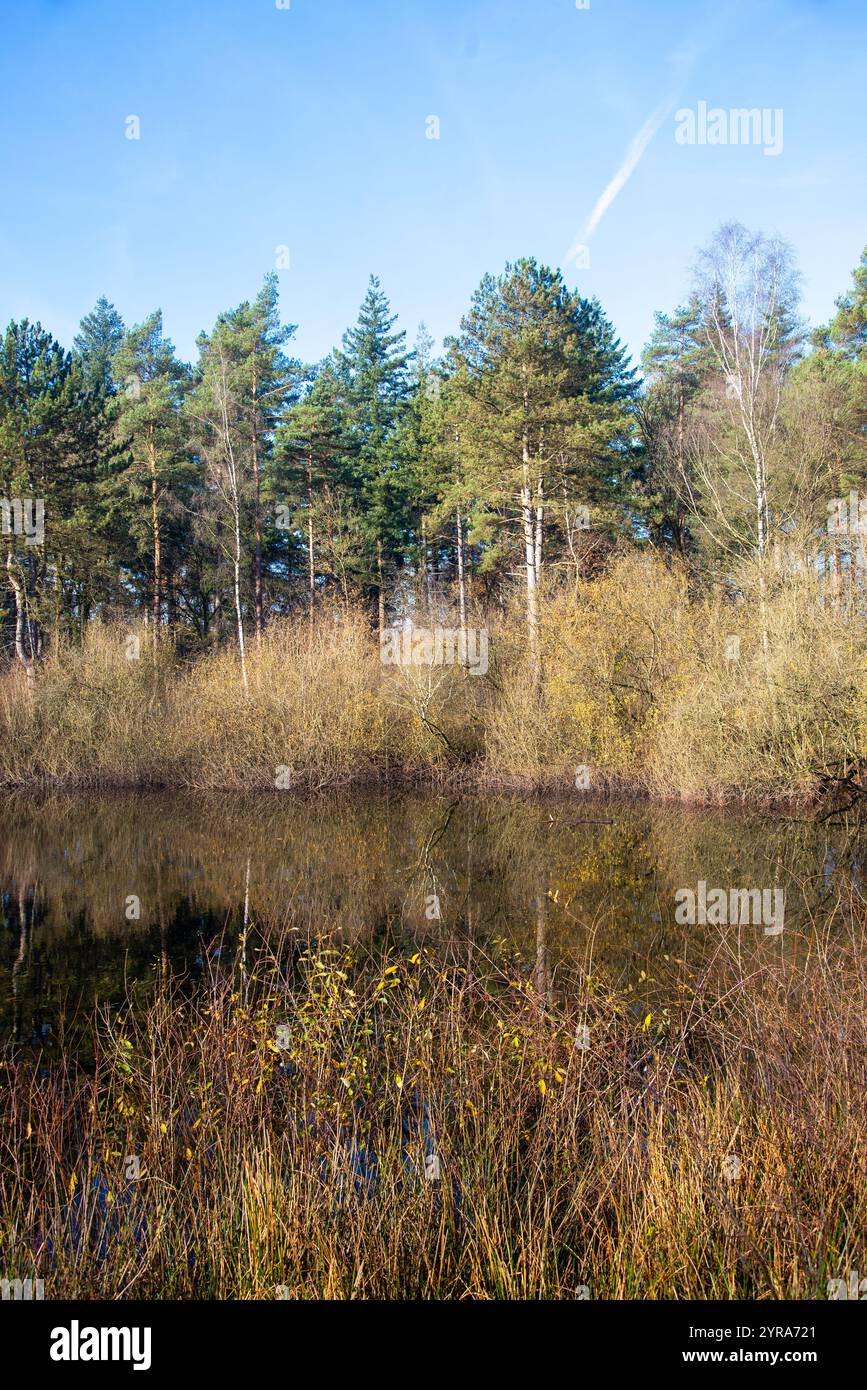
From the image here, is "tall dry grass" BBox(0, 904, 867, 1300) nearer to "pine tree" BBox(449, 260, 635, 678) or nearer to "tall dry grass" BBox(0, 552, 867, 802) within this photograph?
"tall dry grass" BBox(0, 552, 867, 802)

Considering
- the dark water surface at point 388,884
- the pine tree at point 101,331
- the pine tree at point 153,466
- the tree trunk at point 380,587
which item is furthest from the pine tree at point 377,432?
the dark water surface at point 388,884

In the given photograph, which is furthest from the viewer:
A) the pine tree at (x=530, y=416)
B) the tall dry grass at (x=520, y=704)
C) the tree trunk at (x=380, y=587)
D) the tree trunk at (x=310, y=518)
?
the tree trunk at (x=380, y=587)

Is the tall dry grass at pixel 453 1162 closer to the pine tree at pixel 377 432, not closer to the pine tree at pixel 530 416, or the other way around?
the pine tree at pixel 530 416

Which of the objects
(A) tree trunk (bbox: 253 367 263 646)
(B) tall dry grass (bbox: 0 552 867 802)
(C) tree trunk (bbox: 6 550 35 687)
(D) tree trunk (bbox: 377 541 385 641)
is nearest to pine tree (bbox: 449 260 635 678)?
(B) tall dry grass (bbox: 0 552 867 802)

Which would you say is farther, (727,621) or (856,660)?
(727,621)

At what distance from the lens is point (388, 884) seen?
1203 cm

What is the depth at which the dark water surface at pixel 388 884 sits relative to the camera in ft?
27.7

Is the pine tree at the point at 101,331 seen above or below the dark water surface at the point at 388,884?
above

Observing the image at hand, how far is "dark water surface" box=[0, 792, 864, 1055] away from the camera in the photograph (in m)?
8.43

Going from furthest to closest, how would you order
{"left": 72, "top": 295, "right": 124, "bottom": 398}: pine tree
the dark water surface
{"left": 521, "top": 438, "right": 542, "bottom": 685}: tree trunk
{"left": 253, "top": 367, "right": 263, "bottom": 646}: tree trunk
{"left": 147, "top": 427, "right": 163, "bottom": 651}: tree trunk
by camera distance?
1. {"left": 72, "top": 295, "right": 124, "bottom": 398}: pine tree
2. {"left": 147, "top": 427, "right": 163, "bottom": 651}: tree trunk
3. {"left": 253, "top": 367, "right": 263, "bottom": 646}: tree trunk
4. {"left": 521, "top": 438, "right": 542, "bottom": 685}: tree trunk
5. the dark water surface

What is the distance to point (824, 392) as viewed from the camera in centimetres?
2577
